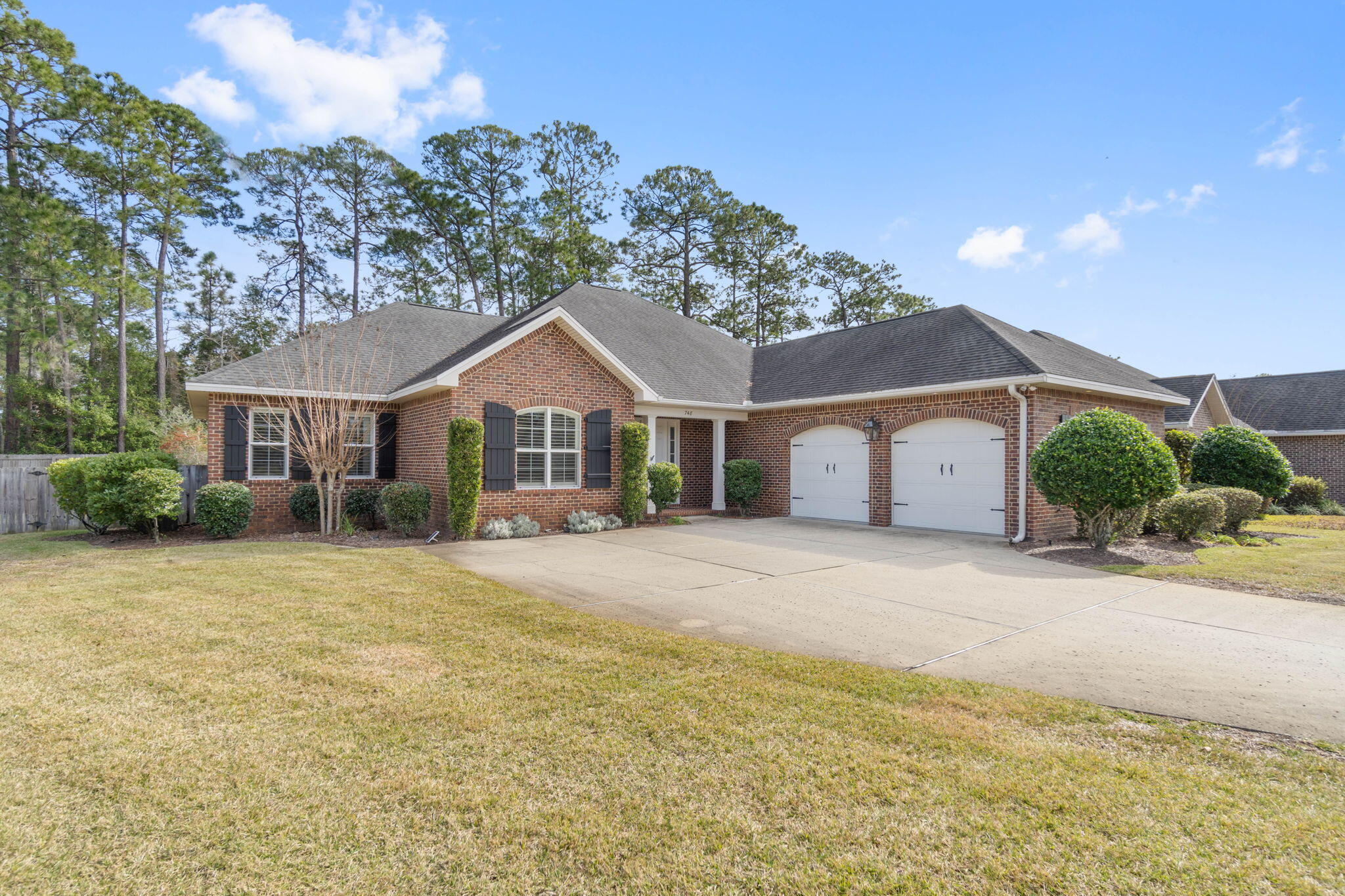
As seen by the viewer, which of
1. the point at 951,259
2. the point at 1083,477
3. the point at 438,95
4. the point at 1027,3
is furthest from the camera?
the point at 951,259

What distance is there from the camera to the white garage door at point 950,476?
12.1 m

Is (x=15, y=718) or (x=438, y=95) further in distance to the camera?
(x=438, y=95)

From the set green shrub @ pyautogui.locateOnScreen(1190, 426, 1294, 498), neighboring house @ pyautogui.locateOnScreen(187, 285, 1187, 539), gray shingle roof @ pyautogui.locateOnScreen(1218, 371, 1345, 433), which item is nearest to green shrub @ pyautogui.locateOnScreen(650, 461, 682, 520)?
neighboring house @ pyautogui.locateOnScreen(187, 285, 1187, 539)

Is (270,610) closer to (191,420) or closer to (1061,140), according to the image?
(1061,140)

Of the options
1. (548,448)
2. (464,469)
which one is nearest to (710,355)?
(548,448)

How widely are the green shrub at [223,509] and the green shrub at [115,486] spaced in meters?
0.56

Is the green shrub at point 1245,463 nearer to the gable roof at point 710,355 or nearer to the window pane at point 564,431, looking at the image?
the gable roof at point 710,355

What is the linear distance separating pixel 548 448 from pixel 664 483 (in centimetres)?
262

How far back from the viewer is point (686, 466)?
1744 centimetres

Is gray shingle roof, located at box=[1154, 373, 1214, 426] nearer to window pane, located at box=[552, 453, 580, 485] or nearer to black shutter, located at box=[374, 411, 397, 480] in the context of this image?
window pane, located at box=[552, 453, 580, 485]

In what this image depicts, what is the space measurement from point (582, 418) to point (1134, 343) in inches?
867

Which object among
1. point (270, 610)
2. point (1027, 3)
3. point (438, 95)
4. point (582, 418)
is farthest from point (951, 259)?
point (270, 610)

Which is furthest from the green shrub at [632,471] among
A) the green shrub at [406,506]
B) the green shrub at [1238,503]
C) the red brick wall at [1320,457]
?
the red brick wall at [1320,457]

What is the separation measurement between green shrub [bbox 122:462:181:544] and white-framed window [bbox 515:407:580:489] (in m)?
5.88
